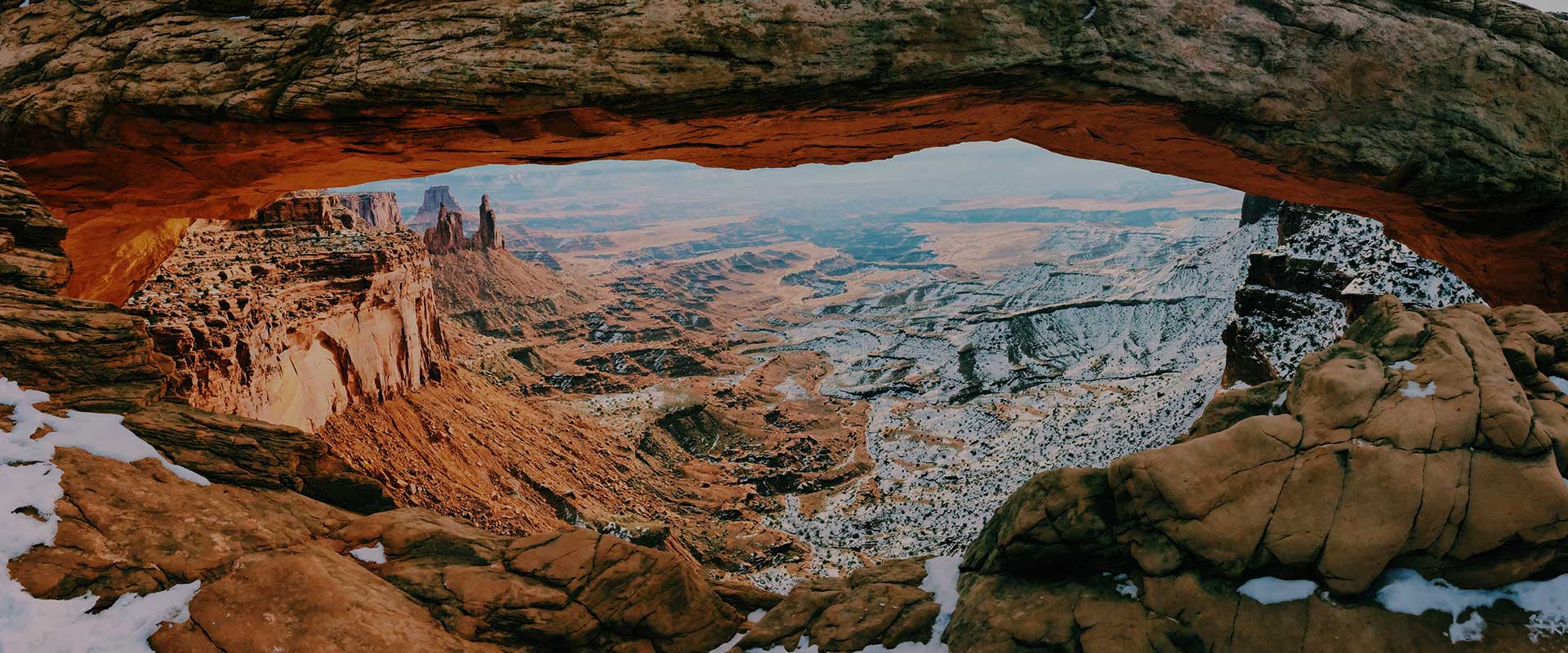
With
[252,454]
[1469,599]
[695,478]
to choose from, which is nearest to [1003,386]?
[695,478]

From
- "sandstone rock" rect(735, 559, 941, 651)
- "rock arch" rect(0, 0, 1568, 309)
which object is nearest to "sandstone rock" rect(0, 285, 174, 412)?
"rock arch" rect(0, 0, 1568, 309)

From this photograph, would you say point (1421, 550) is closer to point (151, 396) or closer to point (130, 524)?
point (130, 524)

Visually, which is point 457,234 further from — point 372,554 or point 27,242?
point 372,554

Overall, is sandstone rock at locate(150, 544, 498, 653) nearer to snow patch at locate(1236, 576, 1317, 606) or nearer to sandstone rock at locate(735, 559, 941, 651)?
sandstone rock at locate(735, 559, 941, 651)

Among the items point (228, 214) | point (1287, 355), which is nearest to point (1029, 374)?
point (1287, 355)

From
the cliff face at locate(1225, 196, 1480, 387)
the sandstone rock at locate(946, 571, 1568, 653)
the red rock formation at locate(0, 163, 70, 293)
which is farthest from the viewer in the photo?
the cliff face at locate(1225, 196, 1480, 387)

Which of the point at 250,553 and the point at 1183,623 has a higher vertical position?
the point at 250,553

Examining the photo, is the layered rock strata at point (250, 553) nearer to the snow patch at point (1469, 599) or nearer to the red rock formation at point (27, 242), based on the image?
the red rock formation at point (27, 242)
